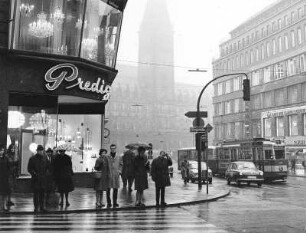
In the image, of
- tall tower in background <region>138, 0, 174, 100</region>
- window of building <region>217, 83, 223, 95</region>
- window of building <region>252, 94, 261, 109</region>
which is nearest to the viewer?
window of building <region>252, 94, 261, 109</region>

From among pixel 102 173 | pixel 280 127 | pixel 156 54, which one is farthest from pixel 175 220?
pixel 156 54

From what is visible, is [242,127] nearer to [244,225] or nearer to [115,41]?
[115,41]

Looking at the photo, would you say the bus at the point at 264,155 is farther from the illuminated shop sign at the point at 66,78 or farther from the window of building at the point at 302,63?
the window of building at the point at 302,63

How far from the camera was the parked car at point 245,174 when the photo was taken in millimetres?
27594

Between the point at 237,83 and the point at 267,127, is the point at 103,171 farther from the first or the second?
the point at 237,83

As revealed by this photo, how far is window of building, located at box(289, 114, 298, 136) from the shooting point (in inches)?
2383

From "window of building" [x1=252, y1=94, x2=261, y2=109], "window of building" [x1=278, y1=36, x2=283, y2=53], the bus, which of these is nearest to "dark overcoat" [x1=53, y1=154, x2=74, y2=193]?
the bus

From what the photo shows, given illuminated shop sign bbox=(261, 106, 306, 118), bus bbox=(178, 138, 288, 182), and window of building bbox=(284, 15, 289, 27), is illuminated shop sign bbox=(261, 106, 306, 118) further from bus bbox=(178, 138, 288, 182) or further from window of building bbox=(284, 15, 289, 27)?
bus bbox=(178, 138, 288, 182)

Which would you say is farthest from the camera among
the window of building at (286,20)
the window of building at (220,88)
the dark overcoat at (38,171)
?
the window of building at (220,88)

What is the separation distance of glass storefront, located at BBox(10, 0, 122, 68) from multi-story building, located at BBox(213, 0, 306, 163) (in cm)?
3593

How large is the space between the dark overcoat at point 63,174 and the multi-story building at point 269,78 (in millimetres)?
41930

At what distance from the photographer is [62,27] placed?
20266mm

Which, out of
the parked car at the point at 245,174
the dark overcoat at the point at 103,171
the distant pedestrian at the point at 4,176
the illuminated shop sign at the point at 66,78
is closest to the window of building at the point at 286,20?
the parked car at the point at 245,174

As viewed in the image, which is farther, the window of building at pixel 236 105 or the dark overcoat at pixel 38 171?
the window of building at pixel 236 105
